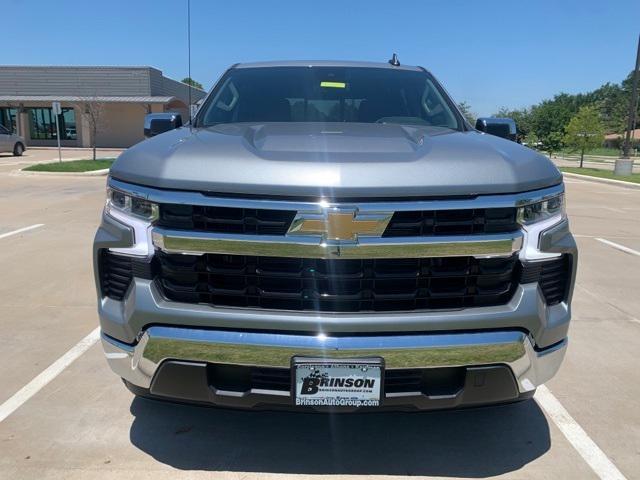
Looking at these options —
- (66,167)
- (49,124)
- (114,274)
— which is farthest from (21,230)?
(49,124)

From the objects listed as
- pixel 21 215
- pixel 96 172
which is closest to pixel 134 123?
pixel 96 172

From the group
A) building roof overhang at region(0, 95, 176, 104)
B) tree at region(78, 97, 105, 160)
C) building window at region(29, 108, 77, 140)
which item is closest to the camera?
tree at region(78, 97, 105, 160)

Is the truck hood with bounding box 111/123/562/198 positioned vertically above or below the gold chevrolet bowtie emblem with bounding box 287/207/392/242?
above

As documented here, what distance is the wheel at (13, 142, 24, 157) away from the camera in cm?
2775

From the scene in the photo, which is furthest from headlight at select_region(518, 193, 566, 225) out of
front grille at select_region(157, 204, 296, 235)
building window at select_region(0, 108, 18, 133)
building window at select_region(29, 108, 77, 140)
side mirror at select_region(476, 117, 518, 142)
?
building window at select_region(0, 108, 18, 133)

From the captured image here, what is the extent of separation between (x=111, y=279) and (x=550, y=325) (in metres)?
1.90

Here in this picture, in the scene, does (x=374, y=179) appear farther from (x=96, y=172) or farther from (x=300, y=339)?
(x=96, y=172)

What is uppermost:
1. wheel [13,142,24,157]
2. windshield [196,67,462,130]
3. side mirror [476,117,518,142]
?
windshield [196,67,462,130]

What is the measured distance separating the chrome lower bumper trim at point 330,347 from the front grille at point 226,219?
0.41 m

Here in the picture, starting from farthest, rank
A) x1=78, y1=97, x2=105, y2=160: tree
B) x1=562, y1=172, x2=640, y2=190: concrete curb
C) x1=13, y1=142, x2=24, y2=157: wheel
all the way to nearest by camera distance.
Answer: x1=13, y1=142, x2=24, y2=157: wheel → x1=78, y1=97, x2=105, y2=160: tree → x1=562, y1=172, x2=640, y2=190: concrete curb

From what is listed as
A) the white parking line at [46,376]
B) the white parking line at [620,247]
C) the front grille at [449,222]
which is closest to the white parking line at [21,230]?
the white parking line at [46,376]

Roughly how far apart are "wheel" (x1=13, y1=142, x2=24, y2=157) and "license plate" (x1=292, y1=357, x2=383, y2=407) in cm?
3023

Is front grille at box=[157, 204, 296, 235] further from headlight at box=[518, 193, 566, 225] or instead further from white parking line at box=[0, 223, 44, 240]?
white parking line at box=[0, 223, 44, 240]

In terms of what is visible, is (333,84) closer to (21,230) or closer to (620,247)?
(620,247)
